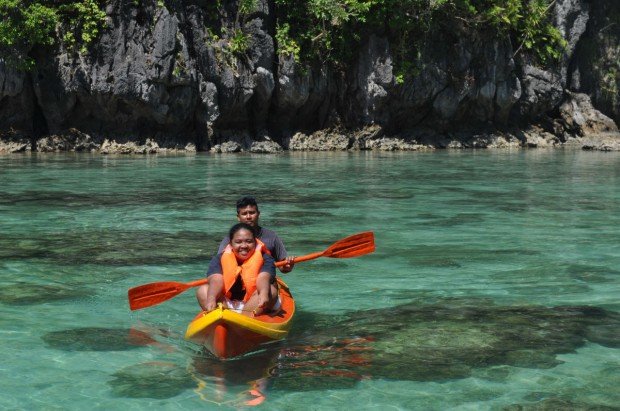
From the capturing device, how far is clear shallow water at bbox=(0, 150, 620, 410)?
5184 millimetres

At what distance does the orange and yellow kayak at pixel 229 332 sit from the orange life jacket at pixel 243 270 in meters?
0.38

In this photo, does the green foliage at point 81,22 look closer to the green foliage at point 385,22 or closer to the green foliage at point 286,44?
the green foliage at point 286,44

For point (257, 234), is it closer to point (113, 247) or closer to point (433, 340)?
point (433, 340)

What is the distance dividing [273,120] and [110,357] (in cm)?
2653

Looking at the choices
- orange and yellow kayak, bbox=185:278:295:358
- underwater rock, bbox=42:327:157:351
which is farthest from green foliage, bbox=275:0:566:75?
orange and yellow kayak, bbox=185:278:295:358

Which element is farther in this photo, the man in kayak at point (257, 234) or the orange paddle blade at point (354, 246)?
the orange paddle blade at point (354, 246)

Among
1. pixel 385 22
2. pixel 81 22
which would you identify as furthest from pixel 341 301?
pixel 385 22

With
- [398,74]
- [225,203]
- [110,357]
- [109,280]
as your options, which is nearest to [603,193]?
[225,203]

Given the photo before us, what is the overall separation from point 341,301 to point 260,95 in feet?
77.3

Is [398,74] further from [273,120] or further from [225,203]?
[225,203]

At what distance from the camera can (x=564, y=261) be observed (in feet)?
30.2

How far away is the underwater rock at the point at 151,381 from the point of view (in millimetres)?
5125

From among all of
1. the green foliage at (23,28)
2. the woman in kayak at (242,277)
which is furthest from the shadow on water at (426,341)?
the green foliage at (23,28)

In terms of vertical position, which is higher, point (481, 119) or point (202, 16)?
point (202, 16)
